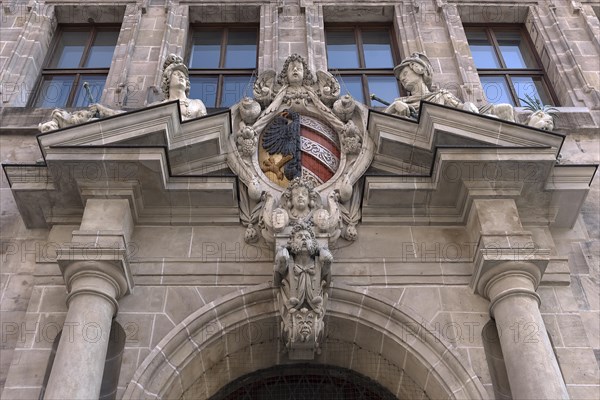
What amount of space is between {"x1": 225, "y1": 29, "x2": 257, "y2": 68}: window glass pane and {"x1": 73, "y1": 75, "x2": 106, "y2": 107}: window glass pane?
202 cm

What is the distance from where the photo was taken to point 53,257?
8.02 m

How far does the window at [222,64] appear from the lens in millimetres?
11078

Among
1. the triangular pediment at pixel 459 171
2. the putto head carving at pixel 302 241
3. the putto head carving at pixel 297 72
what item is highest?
the putto head carving at pixel 297 72

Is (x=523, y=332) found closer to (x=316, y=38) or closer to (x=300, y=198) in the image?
(x=300, y=198)

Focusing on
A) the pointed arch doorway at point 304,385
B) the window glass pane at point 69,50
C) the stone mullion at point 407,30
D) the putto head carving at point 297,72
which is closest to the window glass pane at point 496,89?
the stone mullion at point 407,30

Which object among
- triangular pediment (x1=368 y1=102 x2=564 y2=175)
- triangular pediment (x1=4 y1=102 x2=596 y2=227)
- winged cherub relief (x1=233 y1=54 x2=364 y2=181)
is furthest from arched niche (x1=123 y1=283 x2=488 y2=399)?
triangular pediment (x1=368 y1=102 x2=564 y2=175)

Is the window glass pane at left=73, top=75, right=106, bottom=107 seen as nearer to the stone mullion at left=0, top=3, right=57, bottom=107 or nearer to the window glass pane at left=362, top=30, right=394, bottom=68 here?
the stone mullion at left=0, top=3, right=57, bottom=107

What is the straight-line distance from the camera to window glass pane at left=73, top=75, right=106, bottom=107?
10.9 m

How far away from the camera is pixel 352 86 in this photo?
11.3 metres

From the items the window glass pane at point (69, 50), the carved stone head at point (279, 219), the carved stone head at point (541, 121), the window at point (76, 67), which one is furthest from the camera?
the window glass pane at point (69, 50)

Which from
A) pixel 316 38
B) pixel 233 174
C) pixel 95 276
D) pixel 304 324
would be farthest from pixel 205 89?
pixel 304 324

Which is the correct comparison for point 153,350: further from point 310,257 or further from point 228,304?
point 310,257

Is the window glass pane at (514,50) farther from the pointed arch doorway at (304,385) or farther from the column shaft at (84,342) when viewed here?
the column shaft at (84,342)

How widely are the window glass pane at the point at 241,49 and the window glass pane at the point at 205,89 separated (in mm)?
488
